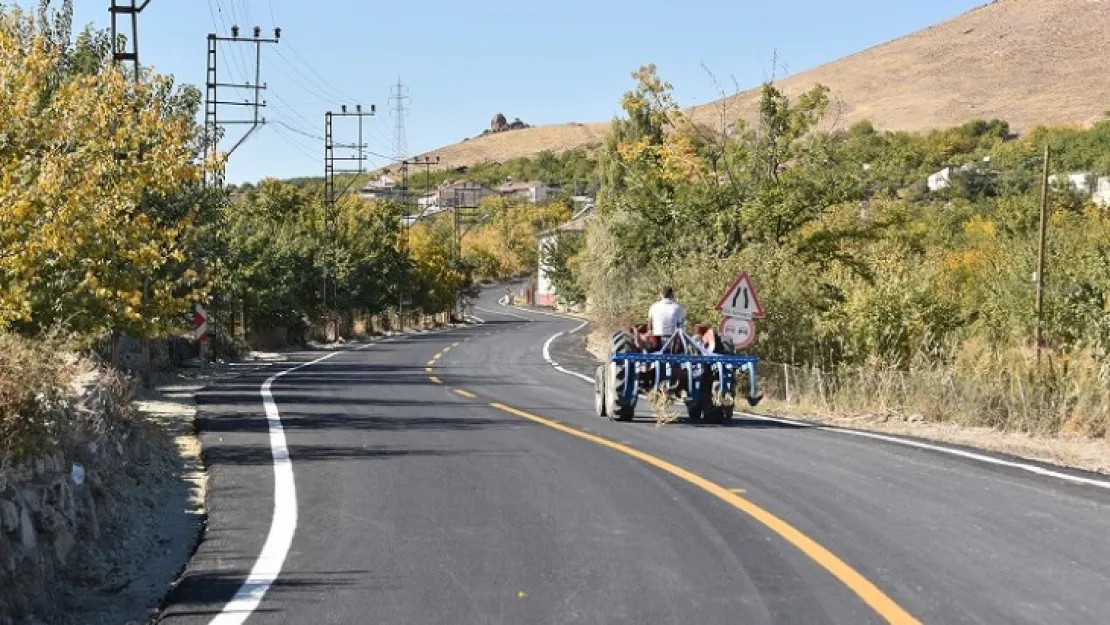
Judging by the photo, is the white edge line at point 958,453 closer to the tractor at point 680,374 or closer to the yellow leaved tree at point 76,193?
the tractor at point 680,374

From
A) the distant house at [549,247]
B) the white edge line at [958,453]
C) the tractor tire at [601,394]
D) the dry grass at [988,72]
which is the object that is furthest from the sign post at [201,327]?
the dry grass at [988,72]

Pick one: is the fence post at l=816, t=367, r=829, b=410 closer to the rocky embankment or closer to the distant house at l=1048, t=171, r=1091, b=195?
the rocky embankment

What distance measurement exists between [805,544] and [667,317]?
29.8 ft

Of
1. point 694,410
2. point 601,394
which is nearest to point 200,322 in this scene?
point 601,394

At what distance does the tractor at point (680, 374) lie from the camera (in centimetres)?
1623

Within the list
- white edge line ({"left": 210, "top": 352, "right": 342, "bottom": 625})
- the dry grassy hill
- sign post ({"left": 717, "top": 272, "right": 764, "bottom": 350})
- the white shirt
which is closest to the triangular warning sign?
sign post ({"left": 717, "top": 272, "right": 764, "bottom": 350})

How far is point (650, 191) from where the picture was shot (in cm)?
3020

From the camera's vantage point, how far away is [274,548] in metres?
7.79

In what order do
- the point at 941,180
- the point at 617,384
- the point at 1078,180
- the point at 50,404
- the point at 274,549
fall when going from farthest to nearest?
the point at 941,180 → the point at 1078,180 → the point at 617,384 → the point at 50,404 → the point at 274,549

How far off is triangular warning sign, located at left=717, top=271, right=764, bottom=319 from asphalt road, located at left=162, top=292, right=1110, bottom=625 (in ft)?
15.0

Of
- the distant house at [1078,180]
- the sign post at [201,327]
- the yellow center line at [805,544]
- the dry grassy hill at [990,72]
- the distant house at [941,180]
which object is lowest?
the yellow center line at [805,544]

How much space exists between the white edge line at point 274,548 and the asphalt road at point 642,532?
6 cm

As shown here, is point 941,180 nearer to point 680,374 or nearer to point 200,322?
point 200,322

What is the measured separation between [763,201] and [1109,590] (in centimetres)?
2289
